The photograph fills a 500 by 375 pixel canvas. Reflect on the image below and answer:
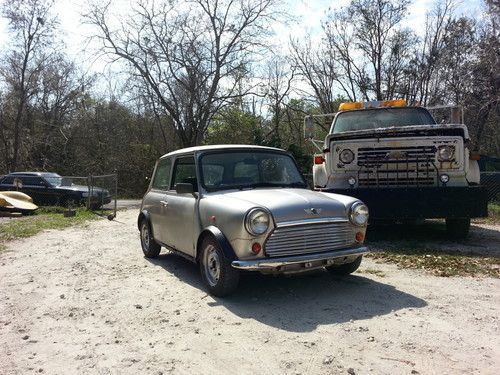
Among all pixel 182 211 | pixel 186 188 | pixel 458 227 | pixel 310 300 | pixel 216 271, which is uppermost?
pixel 186 188

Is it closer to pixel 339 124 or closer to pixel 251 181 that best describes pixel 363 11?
pixel 339 124

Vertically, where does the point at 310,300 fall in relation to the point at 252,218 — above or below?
below

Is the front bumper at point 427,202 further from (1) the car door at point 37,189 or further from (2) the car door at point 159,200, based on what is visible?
(1) the car door at point 37,189

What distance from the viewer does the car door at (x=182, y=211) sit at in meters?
6.06

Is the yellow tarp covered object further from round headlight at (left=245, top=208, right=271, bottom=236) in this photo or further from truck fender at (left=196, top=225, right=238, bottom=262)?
round headlight at (left=245, top=208, right=271, bottom=236)

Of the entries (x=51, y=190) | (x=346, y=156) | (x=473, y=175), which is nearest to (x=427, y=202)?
(x=473, y=175)

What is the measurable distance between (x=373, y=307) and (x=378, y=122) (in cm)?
540

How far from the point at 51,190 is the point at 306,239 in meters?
15.7

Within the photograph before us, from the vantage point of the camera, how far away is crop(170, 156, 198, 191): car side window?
21.0ft

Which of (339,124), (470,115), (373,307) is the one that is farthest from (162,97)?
(373,307)

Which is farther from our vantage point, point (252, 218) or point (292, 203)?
point (292, 203)

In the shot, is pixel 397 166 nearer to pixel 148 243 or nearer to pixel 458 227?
pixel 458 227

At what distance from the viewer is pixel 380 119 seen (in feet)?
31.1

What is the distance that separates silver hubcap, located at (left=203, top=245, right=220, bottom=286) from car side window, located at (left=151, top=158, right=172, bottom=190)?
2040 millimetres
